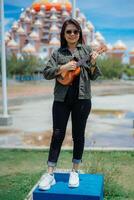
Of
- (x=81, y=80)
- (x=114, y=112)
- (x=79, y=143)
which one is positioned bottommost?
(x=114, y=112)

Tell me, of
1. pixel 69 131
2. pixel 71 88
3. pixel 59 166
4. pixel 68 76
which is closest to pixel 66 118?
pixel 71 88

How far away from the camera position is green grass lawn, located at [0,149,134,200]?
492 cm

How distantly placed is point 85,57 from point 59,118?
1.95ft

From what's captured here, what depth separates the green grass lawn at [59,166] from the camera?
4.92 metres

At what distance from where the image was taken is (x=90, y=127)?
10.7 metres

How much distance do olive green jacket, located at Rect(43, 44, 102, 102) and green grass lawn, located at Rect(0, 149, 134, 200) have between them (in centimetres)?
138

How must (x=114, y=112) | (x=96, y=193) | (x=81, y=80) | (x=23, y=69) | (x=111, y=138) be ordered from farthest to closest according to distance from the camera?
(x=23, y=69), (x=114, y=112), (x=111, y=138), (x=81, y=80), (x=96, y=193)

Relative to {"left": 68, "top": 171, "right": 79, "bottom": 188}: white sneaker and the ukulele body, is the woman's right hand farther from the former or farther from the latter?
{"left": 68, "top": 171, "right": 79, "bottom": 188}: white sneaker

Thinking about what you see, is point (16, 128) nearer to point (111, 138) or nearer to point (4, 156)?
point (111, 138)

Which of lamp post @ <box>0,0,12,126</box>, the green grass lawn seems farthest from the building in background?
the green grass lawn

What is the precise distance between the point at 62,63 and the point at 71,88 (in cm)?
24

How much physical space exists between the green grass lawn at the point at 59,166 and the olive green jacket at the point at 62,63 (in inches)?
54.2

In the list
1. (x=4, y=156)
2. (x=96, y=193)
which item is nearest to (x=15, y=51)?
(x=4, y=156)

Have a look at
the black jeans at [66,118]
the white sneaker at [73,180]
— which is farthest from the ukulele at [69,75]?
the white sneaker at [73,180]
